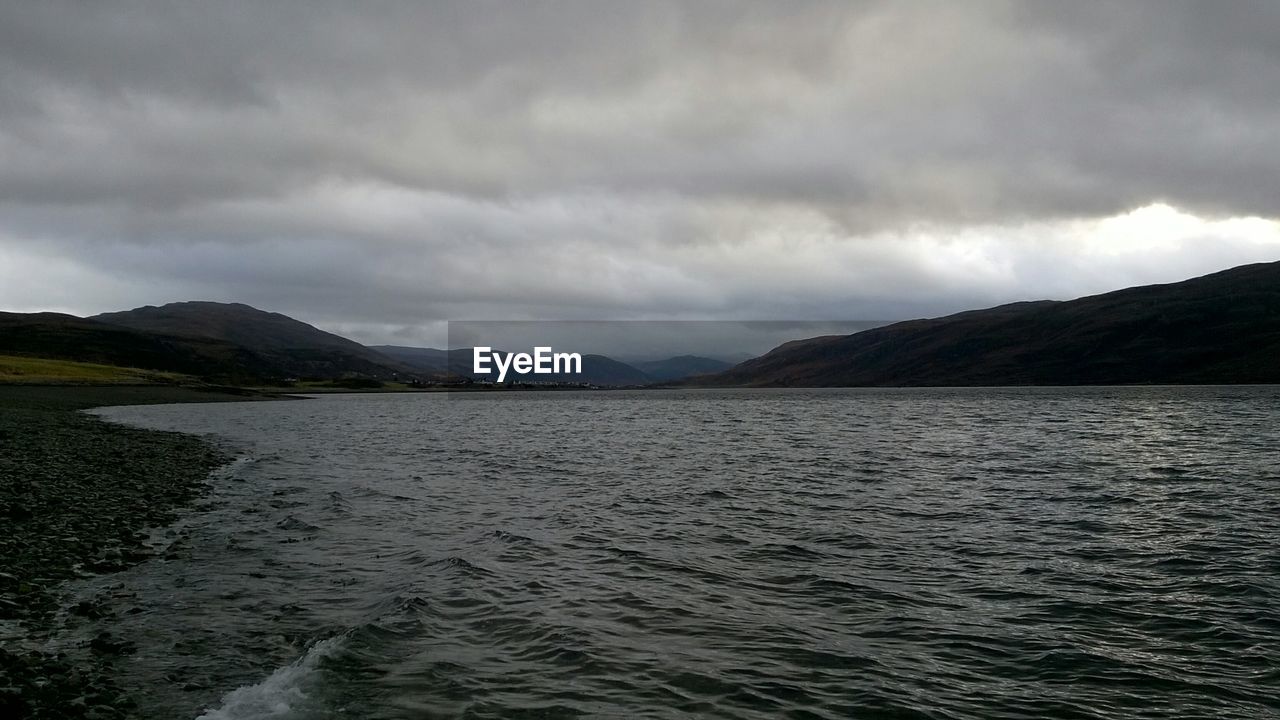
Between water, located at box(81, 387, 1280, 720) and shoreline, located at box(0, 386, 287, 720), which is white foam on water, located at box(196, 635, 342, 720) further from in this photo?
shoreline, located at box(0, 386, 287, 720)

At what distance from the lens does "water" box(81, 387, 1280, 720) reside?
11.7 metres

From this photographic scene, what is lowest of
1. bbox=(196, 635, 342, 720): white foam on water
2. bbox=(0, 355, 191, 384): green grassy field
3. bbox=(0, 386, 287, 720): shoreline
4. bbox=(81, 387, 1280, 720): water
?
bbox=(81, 387, 1280, 720): water

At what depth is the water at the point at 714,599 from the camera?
38.5 feet

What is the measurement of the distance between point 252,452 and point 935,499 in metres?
45.6

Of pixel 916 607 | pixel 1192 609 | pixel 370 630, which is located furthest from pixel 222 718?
pixel 1192 609

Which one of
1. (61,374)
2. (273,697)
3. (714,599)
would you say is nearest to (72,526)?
(273,697)

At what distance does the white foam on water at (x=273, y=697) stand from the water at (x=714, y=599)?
0.18 ft

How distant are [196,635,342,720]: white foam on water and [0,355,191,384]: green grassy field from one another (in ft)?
469

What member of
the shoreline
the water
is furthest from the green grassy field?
the water

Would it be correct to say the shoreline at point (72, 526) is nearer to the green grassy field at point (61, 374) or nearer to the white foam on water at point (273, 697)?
the white foam on water at point (273, 697)

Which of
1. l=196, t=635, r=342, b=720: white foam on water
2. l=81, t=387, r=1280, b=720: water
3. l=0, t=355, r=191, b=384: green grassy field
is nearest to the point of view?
l=196, t=635, r=342, b=720: white foam on water

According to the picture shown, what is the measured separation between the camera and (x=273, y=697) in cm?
1123

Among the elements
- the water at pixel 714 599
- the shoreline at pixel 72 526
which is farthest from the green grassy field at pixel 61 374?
the water at pixel 714 599

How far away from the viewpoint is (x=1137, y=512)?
28281 mm
